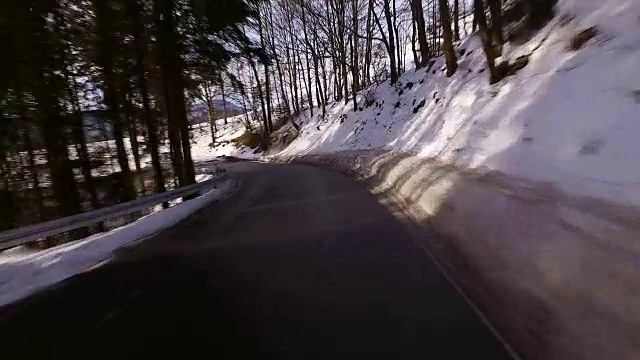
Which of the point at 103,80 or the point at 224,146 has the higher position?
the point at 103,80

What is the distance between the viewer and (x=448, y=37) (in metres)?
27.8

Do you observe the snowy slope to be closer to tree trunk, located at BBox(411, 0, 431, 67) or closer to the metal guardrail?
tree trunk, located at BBox(411, 0, 431, 67)

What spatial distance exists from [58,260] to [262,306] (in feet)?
17.7

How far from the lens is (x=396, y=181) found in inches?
762

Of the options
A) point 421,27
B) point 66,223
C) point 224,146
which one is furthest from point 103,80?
point 224,146

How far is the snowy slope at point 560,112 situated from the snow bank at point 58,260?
8132 millimetres

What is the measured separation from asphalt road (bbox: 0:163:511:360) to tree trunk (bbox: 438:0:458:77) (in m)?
18.5

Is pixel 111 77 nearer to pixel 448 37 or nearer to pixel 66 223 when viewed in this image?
pixel 66 223

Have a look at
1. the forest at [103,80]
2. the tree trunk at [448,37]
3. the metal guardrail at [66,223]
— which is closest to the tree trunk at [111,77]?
the forest at [103,80]

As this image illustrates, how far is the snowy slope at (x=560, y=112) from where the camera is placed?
985 centimetres

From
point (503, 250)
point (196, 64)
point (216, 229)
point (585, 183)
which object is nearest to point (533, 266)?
point (503, 250)

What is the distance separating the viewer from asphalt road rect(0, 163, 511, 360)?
16.9 ft

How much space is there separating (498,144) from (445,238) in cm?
652

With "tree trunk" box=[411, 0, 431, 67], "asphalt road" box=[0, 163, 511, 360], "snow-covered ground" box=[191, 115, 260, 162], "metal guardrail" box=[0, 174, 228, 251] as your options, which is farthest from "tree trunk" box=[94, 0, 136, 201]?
"snow-covered ground" box=[191, 115, 260, 162]
